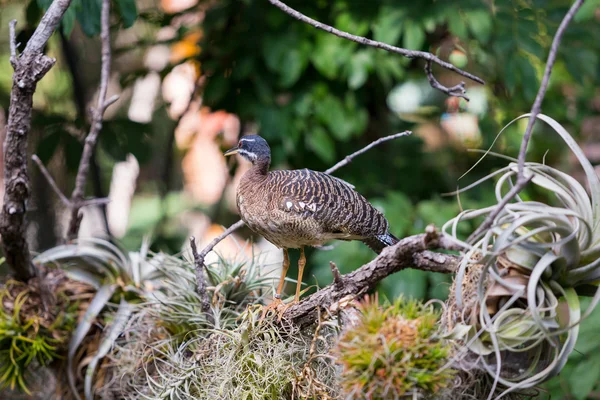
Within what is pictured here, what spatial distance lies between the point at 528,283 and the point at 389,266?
0.91 feet

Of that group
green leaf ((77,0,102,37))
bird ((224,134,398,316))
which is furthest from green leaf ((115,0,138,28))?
bird ((224,134,398,316))

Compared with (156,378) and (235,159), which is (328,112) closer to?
(235,159)

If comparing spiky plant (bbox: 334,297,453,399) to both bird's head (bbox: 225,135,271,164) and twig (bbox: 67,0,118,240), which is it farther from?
twig (bbox: 67,0,118,240)

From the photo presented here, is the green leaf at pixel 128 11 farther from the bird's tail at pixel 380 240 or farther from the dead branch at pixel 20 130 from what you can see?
the bird's tail at pixel 380 240

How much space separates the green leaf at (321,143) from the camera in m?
3.11

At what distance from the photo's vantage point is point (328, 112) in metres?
3.19

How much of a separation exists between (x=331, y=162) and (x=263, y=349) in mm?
1718

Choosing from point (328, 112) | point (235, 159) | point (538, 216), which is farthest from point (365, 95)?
point (538, 216)

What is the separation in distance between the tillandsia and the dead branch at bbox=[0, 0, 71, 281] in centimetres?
Answer: 115

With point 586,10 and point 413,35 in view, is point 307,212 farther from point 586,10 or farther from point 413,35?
point 586,10

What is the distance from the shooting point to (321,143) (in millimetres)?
3135

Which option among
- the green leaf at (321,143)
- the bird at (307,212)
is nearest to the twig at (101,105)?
the bird at (307,212)

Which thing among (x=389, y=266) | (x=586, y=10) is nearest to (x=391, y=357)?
(x=389, y=266)

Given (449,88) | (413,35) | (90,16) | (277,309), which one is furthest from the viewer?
(413,35)
